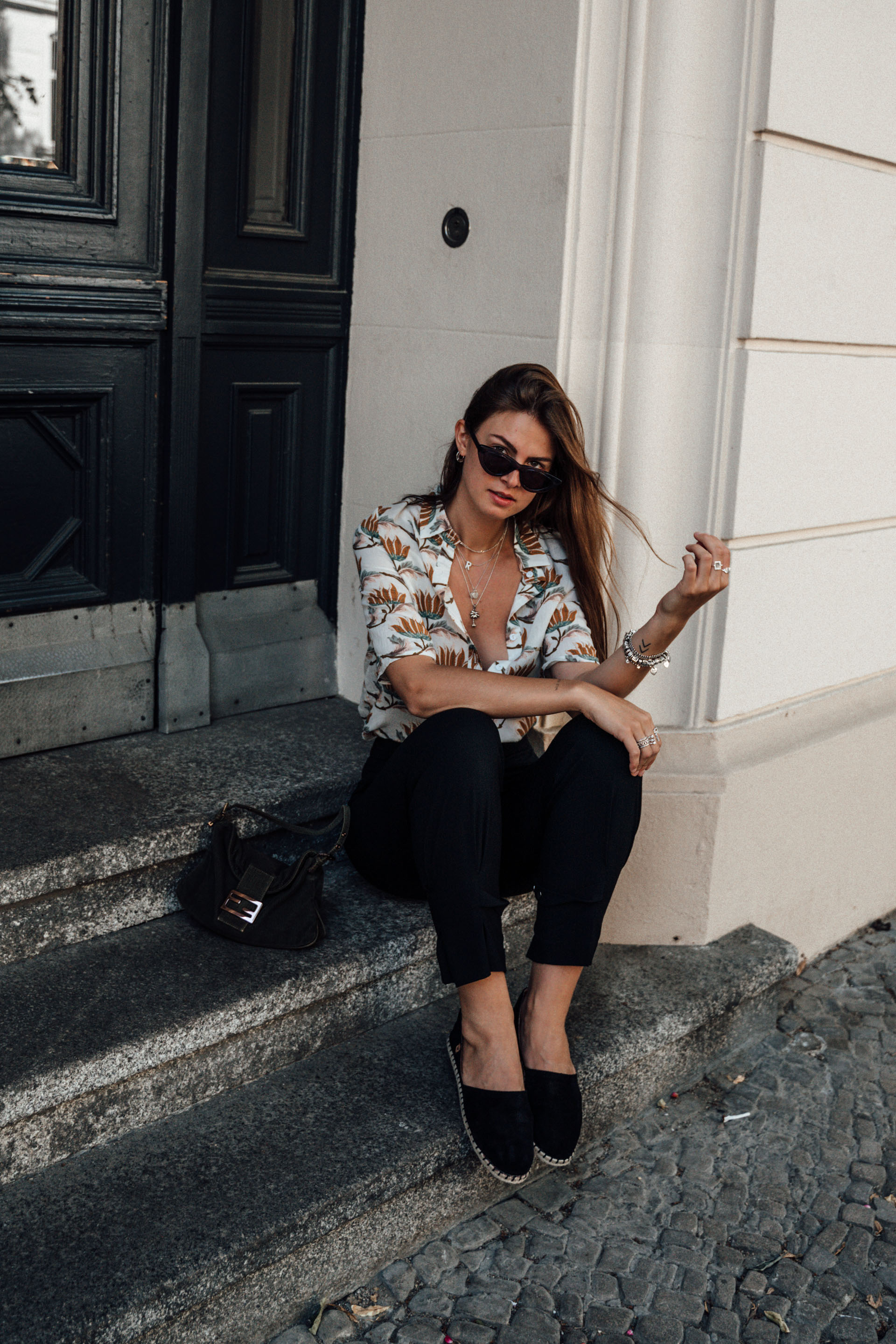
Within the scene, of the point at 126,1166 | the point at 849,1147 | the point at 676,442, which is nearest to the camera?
the point at 126,1166

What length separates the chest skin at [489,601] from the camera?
3.11 m

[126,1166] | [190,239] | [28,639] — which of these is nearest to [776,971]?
[126,1166]

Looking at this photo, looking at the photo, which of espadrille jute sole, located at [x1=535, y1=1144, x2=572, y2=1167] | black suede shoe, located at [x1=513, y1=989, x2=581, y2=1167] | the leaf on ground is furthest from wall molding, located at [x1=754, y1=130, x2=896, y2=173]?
the leaf on ground

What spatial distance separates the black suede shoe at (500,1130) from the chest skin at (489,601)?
3.31ft

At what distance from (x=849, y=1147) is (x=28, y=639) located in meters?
2.36

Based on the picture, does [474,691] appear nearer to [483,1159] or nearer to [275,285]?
[483,1159]

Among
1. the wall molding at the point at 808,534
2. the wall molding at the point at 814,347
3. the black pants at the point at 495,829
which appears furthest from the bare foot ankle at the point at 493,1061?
the wall molding at the point at 814,347

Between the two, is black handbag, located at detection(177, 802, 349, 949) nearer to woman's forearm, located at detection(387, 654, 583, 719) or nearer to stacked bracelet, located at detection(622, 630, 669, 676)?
woman's forearm, located at detection(387, 654, 583, 719)

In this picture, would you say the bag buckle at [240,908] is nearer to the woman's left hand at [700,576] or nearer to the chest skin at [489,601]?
the chest skin at [489,601]

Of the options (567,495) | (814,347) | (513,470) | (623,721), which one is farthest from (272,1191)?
(814,347)

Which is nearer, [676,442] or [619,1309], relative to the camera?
[619,1309]

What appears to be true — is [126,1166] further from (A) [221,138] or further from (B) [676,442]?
(A) [221,138]

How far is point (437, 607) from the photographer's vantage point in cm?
306

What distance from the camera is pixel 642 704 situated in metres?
3.48
